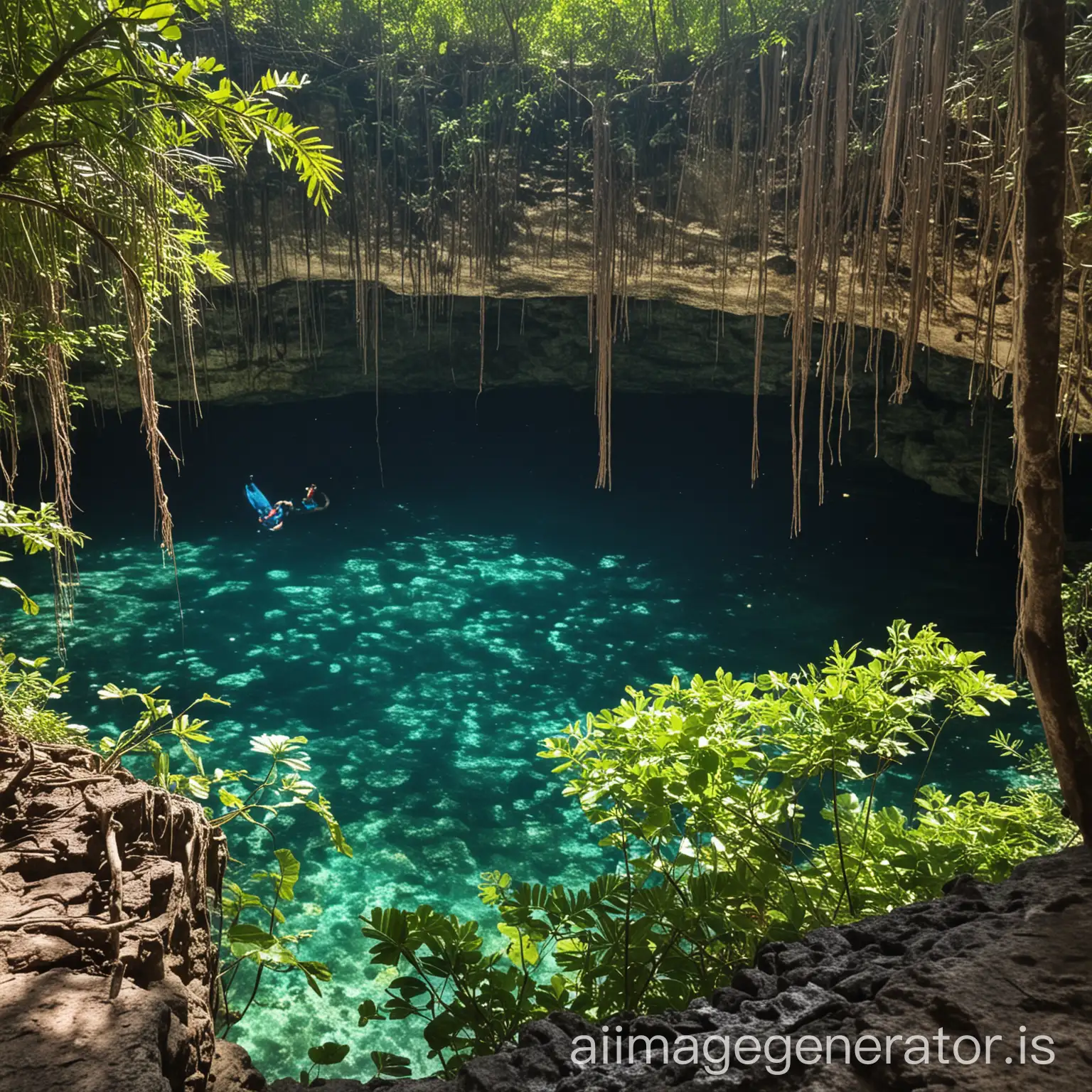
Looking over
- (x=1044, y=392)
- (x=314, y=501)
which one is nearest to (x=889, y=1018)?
(x=1044, y=392)

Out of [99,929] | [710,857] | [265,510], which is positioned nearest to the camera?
[99,929]

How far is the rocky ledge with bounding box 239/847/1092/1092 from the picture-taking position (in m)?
0.89

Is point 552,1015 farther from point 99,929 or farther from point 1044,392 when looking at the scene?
point 1044,392

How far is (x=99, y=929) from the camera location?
1099mm

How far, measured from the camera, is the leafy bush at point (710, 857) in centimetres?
154

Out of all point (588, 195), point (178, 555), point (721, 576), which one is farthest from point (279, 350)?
point (721, 576)

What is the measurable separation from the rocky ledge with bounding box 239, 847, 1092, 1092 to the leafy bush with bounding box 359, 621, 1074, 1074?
1.10 ft

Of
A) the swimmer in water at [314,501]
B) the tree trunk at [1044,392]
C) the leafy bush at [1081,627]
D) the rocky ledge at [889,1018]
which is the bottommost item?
the swimmer in water at [314,501]

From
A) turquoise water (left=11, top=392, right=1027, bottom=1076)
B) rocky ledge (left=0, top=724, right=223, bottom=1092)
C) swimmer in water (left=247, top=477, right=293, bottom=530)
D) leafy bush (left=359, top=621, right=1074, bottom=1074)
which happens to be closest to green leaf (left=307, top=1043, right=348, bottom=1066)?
leafy bush (left=359, top=621, right=1074, bottom=1074)

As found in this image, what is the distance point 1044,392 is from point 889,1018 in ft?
2.68

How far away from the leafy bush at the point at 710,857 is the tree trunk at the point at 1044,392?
0.42 m

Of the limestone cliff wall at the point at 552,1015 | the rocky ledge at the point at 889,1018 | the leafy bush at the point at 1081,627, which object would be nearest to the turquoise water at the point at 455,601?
the limestone cliff wall at the point at 552,1015

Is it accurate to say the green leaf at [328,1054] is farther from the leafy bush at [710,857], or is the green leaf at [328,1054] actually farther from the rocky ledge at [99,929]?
the rocky ledge at [99,929]

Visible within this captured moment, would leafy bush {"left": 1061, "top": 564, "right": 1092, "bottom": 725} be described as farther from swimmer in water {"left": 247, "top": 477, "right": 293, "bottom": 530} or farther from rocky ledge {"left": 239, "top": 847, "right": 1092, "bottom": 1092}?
swimmer in water {"left": 247, "top": 477, "right": 293, "bottom": 530}
